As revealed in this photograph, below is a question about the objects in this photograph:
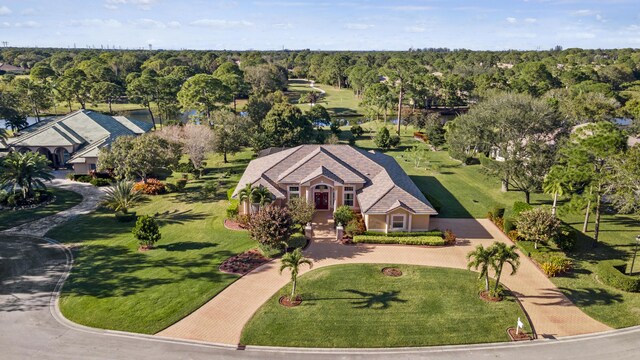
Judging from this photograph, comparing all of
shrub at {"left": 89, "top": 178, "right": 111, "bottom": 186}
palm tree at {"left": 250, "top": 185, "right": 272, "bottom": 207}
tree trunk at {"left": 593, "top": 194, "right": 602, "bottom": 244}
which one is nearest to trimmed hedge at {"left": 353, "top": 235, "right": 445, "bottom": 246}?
palm tree at {"left": 250, "top": 185, "right": 272, "bottom": 207}

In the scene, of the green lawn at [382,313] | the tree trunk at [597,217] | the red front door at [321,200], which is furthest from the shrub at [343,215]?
the tree trunk at [597,217]

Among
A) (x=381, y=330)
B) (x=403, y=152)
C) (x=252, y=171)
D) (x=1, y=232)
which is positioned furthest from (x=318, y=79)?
(x=381, y=330)

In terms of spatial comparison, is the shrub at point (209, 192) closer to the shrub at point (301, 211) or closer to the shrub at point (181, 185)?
the shrub at point (181, 185)

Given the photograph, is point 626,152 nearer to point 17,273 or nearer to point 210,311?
point 210,311

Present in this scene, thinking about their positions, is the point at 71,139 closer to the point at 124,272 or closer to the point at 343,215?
the point at 124,272

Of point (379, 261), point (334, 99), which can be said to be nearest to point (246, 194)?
point (379, 261)

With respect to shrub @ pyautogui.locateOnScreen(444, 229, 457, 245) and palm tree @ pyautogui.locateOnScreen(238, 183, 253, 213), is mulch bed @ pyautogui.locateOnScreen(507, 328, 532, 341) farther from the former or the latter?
palm tree @ pyautogui.locateOnScreen(238, 183, 253, 213)
